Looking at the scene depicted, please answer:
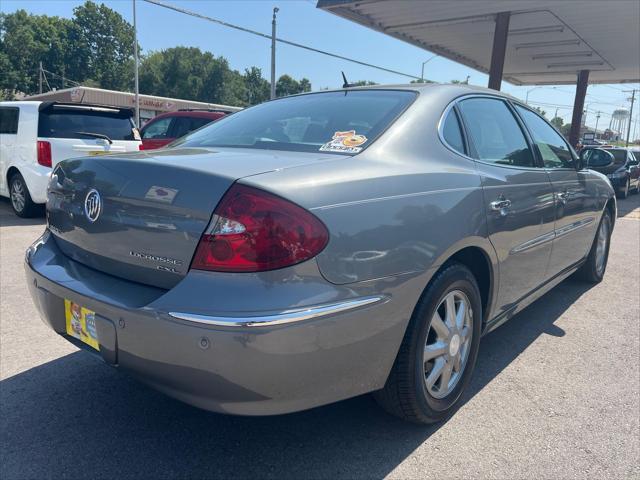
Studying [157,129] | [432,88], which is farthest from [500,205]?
[157,129]

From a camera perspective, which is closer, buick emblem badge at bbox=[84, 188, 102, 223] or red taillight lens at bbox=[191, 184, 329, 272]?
red taillight lens at bbox=[191, 184, 329, 272]

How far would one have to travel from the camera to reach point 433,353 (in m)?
2.36

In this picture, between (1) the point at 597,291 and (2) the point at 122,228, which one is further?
(1) the point at 597,291

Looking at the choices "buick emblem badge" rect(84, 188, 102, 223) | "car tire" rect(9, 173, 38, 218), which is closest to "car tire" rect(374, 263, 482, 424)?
"buick emblem badge" rect(84, 188, 102, 223)

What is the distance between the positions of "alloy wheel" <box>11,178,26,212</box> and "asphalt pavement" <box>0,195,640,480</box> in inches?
200

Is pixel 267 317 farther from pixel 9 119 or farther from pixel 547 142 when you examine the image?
pixel 9 119

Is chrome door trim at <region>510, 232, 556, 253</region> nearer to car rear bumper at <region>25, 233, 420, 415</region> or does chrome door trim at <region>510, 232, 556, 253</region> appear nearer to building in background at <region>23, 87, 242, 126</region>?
car rear bumper at <region>25, 233, 420, 415</region>

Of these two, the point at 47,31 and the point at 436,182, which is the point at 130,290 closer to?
the point at 436,182

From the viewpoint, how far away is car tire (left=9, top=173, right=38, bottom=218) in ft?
24.9

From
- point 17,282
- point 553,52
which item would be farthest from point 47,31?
point 17,282

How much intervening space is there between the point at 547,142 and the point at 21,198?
7.27m

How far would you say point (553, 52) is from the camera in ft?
61.8

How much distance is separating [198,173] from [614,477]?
6.76 ft

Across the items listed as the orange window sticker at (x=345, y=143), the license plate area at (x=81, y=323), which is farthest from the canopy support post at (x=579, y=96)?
the license plate area at (x=81, y=323)
